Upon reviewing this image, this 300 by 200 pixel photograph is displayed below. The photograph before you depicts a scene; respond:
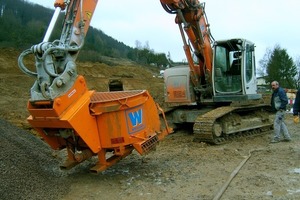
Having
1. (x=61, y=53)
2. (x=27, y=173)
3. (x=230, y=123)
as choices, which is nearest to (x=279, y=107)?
(x=230, y=123)

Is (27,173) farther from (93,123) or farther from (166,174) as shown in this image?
(166,174)

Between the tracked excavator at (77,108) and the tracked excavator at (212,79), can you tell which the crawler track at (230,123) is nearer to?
the tracked excavator at (212,79)

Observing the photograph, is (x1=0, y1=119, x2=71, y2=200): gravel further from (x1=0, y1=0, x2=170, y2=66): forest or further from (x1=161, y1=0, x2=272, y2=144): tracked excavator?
(x1=0, y1=0, x2=170, y2=66): forest

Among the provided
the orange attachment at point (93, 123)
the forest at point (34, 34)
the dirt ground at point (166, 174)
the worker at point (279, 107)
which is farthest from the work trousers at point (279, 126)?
the forest at point (34, 34)

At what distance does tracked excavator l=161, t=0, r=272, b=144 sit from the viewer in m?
9.44

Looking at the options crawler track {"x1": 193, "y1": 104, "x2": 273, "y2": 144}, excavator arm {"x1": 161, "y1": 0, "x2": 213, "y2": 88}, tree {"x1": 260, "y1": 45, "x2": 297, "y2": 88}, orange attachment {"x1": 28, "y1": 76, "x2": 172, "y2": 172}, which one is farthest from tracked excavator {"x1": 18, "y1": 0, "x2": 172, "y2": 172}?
tree {"x1": 260, "y1": 45, "x2": 297, "y2": 88}

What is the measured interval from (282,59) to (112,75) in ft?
91.6

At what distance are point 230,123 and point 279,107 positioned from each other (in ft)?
4.22

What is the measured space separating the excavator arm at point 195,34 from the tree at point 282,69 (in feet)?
118

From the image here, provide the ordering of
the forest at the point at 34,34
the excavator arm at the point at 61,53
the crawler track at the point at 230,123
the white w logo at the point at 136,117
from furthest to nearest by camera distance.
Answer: the forest at the point at 34,34 < the crawler track at the point at 230,123 < the white w logo at the point at 136,117 < the excavator arm at the point at 61,53

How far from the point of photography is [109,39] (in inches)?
2259

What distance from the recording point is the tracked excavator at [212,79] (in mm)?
9438

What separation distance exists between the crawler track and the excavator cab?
1.40ft

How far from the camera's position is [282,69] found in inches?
1812
